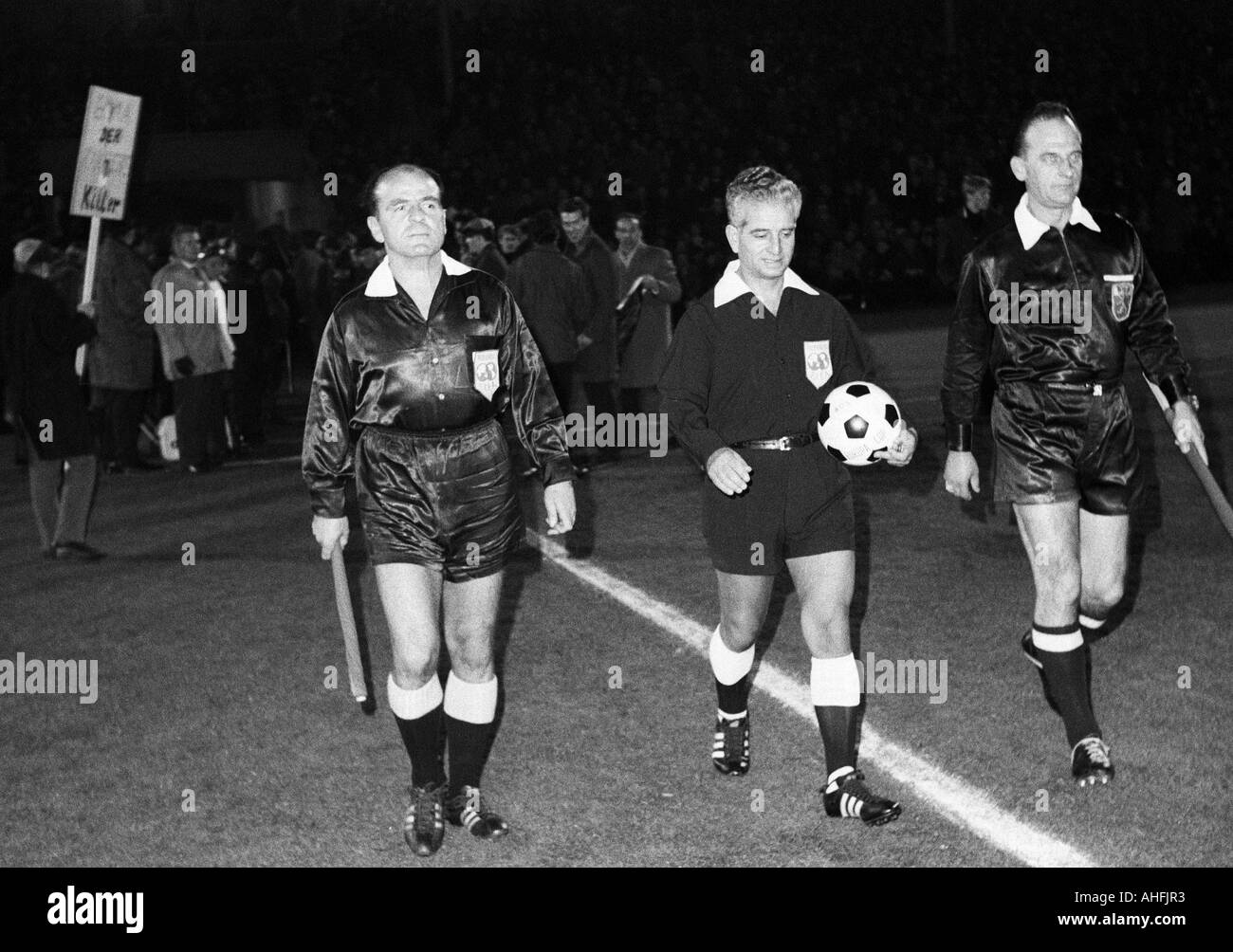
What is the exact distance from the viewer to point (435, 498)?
463 centimetres

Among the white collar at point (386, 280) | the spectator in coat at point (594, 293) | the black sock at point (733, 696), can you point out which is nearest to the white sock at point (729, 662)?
the black sock at point (733, 696)

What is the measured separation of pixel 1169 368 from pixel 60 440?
22.6ft

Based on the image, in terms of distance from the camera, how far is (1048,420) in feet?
17.2

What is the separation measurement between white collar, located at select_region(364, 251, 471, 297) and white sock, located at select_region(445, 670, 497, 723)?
1.16 m

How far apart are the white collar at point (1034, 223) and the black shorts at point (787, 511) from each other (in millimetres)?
993

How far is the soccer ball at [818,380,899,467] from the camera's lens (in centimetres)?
477

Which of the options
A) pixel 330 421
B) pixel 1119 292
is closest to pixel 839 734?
pixel 1119 292

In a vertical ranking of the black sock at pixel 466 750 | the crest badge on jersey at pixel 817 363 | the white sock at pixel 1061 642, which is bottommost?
the black sock at pixel 466 750

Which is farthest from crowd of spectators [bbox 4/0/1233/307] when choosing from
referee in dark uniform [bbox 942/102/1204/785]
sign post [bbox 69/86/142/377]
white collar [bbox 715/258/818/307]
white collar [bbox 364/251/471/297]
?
white collar [bbox 364/251/471/297]

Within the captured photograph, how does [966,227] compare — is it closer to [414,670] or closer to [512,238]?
[512,238]

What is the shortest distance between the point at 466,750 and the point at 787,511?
3.99 ft

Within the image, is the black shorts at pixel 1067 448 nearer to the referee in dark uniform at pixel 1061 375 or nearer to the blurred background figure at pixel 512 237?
the referee in dark uniform at pixel 1061 375

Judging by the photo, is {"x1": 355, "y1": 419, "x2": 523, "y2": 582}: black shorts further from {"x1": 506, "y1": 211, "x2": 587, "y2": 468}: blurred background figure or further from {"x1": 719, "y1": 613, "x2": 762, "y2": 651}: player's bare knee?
{"x1": 506, "y1": 211, "x2": 587, "y2": 468}: blurred background figure

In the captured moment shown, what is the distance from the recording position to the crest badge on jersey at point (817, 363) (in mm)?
4922
